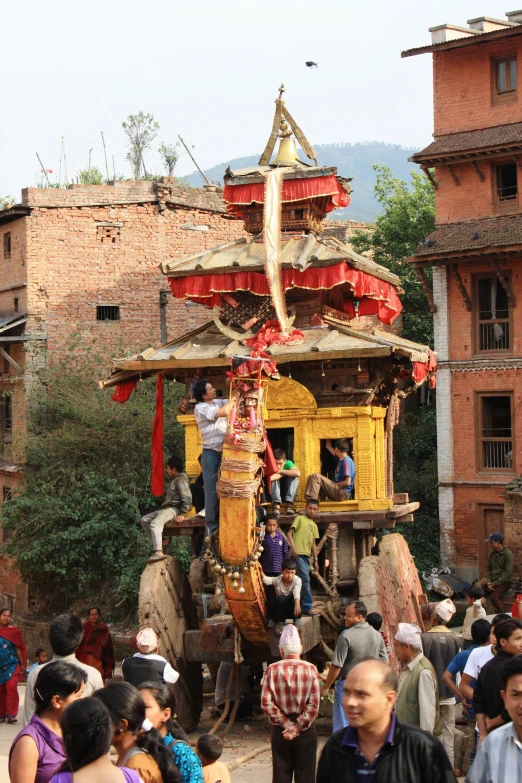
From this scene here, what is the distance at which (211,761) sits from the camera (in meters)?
7.86

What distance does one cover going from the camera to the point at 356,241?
113 feet

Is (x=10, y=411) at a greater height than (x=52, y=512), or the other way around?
(x=10, y=411)

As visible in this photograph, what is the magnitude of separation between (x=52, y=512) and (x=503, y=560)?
9.69 m

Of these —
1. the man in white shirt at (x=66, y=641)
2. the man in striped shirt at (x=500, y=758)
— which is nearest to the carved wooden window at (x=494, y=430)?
the man in white shirt at (x=66, y=641)

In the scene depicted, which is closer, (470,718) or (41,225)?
(470,718)

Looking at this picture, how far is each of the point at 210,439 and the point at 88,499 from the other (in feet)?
44.3

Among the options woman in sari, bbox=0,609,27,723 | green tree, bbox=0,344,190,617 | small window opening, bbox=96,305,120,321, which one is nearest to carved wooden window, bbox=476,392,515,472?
green tree, bbox=0,344,190,617

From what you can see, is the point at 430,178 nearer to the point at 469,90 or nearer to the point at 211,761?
the point at 469,90

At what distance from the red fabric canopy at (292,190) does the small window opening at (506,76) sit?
15920mm

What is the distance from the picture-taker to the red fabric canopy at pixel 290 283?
13.5m

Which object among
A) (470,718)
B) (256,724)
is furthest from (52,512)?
(470,718)

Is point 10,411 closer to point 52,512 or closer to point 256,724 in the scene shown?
point 52,512

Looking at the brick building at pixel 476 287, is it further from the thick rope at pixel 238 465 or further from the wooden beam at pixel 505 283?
the thick rope at pixel 238 465

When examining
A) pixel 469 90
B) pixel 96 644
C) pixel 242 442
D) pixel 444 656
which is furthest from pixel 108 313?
pixel 444 656
